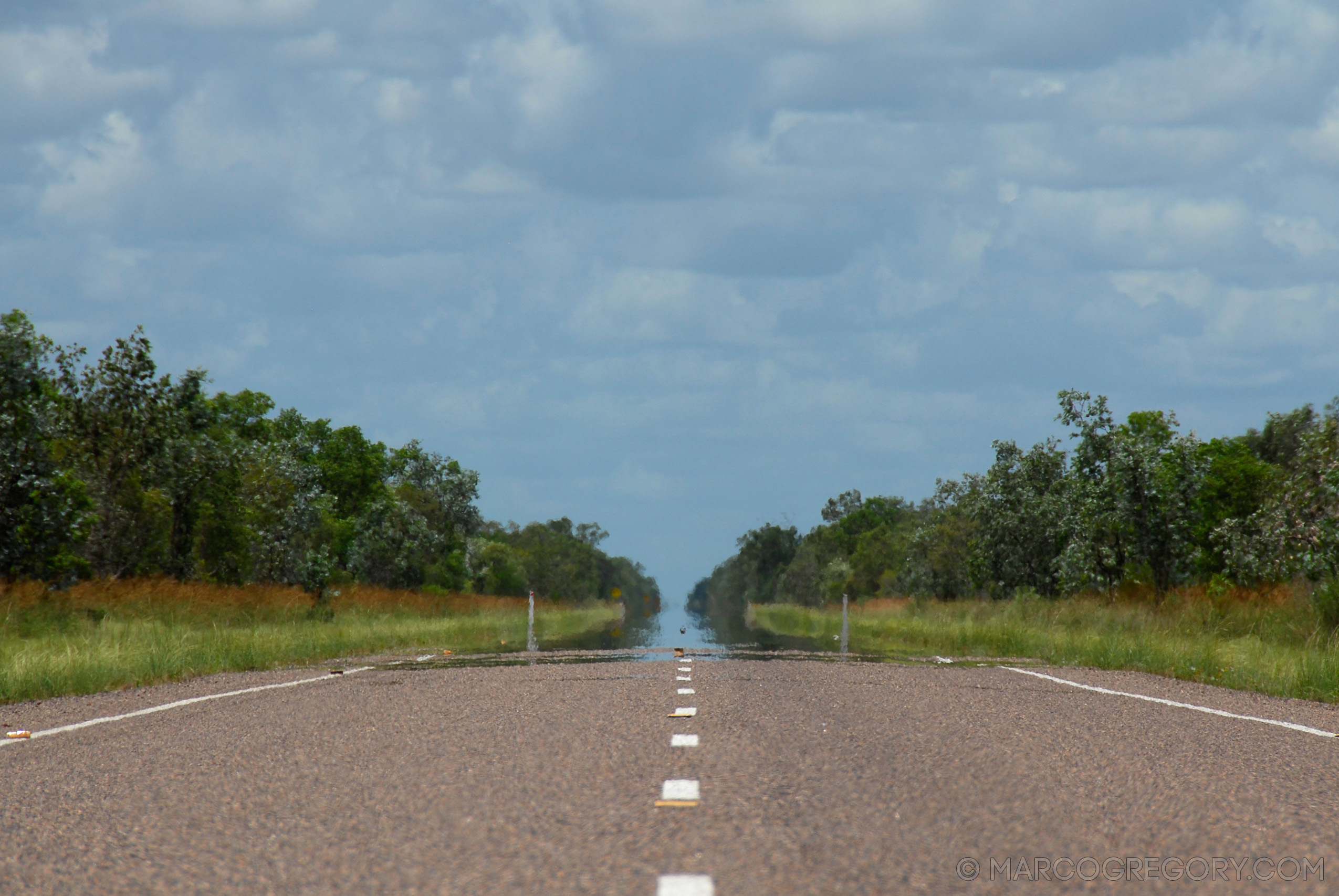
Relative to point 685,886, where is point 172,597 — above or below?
above

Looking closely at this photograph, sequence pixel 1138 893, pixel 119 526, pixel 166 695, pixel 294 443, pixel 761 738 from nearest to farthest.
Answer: pixel 1138 893, pixel 761 738, pixel 166 695, pixel 119 526, pixel 294 443

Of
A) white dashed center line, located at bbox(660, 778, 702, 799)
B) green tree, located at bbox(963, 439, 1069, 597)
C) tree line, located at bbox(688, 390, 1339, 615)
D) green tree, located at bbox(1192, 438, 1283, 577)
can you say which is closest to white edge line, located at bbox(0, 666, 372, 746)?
white dashed center line, located at bbox(660, 778, 702, 799)

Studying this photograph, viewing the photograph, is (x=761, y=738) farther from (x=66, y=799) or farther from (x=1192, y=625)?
(x=1192, y=625)

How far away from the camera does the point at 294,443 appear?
3066 inches

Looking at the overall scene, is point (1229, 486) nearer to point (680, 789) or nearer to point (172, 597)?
point (172, 597)

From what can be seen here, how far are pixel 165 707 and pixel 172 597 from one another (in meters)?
18.5

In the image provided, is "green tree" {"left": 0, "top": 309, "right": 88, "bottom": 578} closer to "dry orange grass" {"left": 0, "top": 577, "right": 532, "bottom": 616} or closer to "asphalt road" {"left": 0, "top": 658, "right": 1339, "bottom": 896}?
"dry orange grass" {"left": 0, "top": 577, "right": 532, "bottom": 616}

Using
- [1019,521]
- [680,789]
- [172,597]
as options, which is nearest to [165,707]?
[680,789]

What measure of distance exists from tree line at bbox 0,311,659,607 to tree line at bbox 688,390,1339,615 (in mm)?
23516

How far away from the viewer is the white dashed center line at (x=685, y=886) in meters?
4.82

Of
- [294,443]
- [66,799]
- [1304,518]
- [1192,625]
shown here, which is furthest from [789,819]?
[294,443]

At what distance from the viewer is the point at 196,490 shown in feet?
122

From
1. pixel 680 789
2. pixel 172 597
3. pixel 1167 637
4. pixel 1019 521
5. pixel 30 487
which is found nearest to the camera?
pixel 680 789

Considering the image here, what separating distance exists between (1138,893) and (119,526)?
110ft
